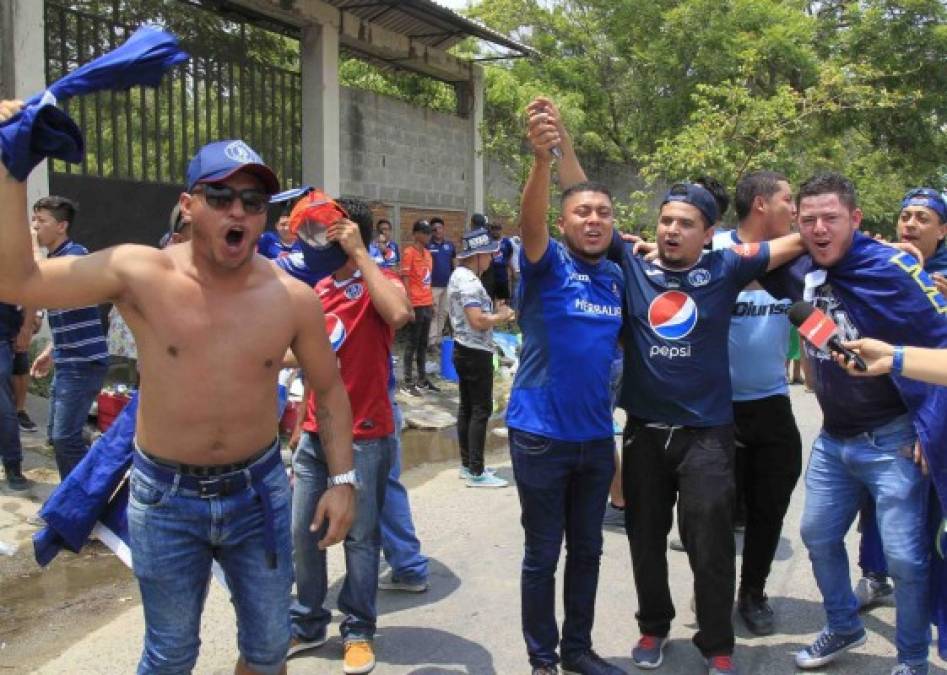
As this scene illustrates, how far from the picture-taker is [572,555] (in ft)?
12.2

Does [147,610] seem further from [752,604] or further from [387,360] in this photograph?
[752,604]

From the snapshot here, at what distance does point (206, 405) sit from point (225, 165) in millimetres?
756

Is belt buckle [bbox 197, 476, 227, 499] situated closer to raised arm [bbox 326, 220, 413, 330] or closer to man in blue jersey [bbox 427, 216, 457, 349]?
raised arm [bbox 326, 220, 413, 330]

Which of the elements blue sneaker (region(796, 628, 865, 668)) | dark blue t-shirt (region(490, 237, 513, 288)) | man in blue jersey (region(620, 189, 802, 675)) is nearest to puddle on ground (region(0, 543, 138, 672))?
man in blue jersey (region(620, 189, 802, 675))

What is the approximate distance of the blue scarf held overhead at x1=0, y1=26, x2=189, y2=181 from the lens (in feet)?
7.65

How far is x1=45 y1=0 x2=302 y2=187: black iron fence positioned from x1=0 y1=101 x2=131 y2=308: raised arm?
247 inches

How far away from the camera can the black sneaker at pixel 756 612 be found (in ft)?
14.1

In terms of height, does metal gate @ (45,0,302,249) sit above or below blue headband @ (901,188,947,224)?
above

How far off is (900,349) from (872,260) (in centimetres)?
65

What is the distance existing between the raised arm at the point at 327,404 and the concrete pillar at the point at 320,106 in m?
9.22

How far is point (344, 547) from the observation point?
13.0ft

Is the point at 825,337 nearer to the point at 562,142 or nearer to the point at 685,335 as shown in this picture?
the point at 685,335

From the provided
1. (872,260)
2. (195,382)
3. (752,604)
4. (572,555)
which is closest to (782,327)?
(872,260)

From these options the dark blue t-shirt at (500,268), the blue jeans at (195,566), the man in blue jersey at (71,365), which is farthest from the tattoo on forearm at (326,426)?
the dark blue t-shirt at (500,268)
